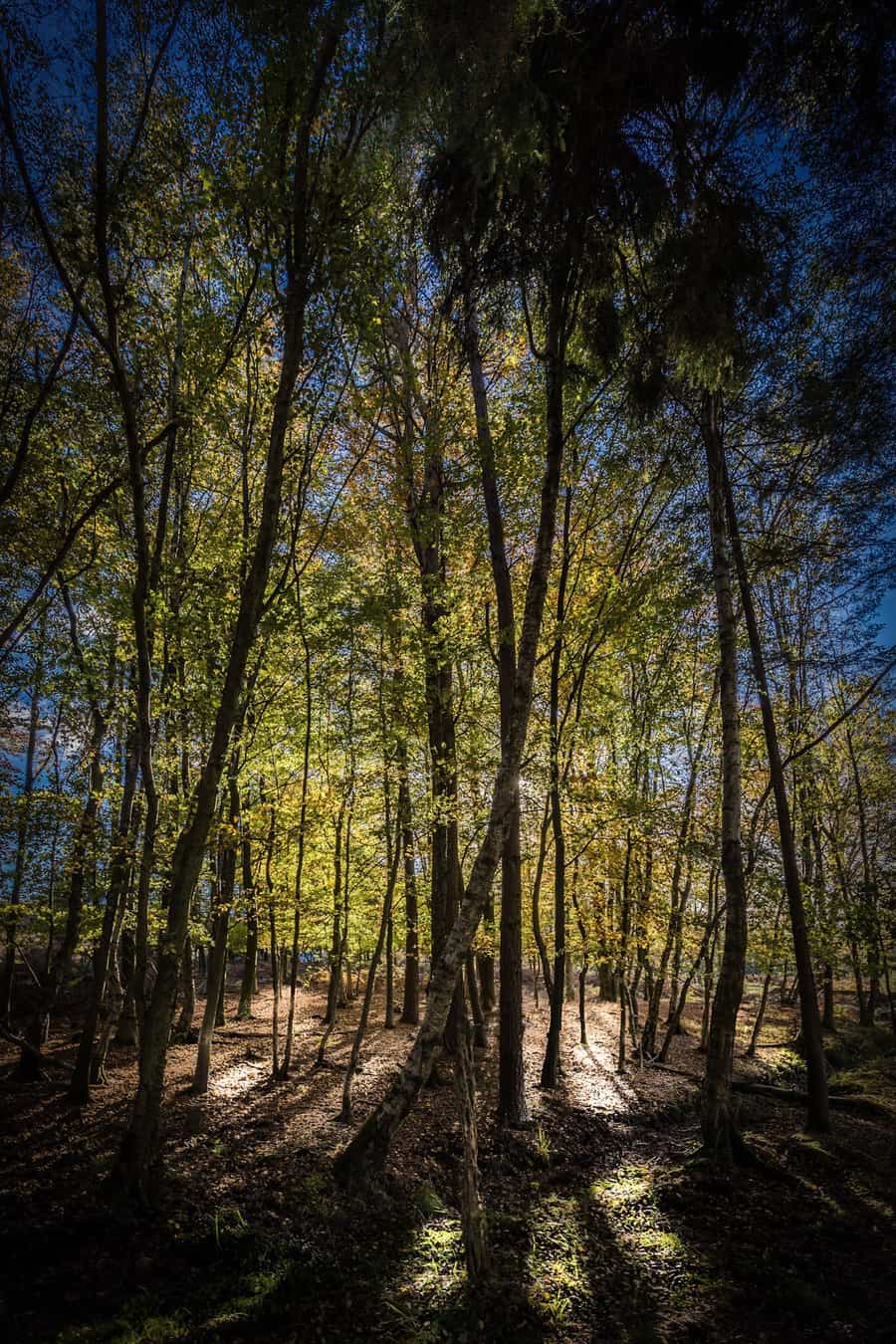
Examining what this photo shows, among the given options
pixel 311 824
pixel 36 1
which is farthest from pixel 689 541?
pixel 36 1

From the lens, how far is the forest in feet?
15.6

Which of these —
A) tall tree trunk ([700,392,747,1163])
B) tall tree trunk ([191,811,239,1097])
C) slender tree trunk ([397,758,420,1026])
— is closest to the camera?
tall tree trunk ([700,392,747,1163])

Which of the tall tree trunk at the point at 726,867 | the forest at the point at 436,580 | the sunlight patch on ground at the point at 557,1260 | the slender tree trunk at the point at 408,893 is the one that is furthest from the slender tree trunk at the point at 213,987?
the tall tree trunk at the point at 726,867

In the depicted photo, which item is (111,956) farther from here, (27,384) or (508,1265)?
(27,384)

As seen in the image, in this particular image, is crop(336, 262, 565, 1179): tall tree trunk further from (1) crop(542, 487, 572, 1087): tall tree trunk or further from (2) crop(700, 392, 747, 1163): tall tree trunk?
(1) crop(542, 487, 572, 1087): tall tree trunk

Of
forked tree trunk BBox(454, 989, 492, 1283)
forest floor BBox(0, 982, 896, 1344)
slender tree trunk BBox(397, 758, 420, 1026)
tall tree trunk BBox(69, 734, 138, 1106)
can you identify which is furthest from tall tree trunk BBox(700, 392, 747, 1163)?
tall tree trunk BBox(69, 734, 138, 1106)

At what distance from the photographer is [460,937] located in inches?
220

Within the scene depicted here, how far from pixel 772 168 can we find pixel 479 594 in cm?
706

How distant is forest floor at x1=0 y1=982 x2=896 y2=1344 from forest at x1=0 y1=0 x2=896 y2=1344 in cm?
5

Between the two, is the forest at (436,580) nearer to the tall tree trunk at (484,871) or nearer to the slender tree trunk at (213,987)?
the tall tree trunk at (484,871)

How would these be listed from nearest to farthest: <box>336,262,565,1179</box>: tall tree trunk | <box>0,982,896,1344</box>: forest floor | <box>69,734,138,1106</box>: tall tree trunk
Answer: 1. <box>0,982,896,1344</box>: forest floor
2. <box>336,262,565,1179</box>: tall tree trunk
3. <box>69,734,138,1106</box>: tall tree trunk

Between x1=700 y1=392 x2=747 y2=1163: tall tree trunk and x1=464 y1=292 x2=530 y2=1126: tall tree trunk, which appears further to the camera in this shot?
x1=464 y1=292 x2=530 y2=1126: tall tree trunk

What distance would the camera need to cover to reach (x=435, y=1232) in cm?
536

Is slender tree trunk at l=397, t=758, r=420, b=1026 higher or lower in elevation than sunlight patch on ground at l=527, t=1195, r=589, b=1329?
higher
